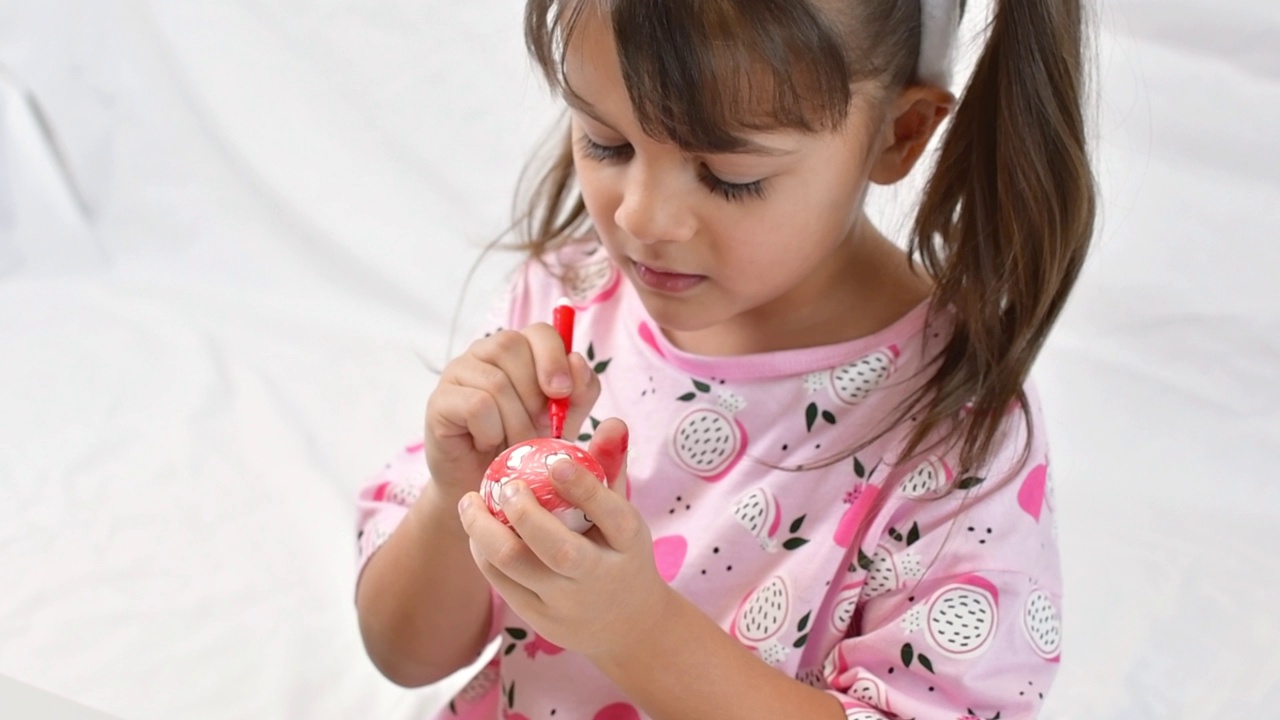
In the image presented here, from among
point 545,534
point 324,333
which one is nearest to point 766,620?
point 545,534

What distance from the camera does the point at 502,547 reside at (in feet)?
2.19

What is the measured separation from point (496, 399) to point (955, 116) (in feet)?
1.06

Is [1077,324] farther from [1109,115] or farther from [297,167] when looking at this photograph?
[297,167]

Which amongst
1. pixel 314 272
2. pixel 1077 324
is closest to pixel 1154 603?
pixel 1077 324

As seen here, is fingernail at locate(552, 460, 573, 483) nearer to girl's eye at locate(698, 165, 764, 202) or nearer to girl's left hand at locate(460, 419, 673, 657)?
girl's left hand at locate(460, 419, 673, 657)

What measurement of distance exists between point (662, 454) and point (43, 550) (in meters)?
0.66

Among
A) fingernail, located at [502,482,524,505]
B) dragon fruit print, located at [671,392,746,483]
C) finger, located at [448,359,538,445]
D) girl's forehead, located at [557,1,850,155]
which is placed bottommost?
dragon fruit print, located at [671,392,746,483]

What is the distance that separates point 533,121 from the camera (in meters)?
1.57

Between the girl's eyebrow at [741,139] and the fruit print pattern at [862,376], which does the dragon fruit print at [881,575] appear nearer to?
the fruit print pattern at [862,376]

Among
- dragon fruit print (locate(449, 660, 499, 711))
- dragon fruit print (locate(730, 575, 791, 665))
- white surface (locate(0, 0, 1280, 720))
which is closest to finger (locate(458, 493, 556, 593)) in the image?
dragon fruit print (locate(730, 575, 791, 665))

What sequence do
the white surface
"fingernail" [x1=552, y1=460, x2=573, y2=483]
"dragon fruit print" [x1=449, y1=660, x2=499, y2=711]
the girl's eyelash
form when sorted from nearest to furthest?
"fingernail" [x1=552, y1=460, x2=573, y2=483], the girl's eyelash, "dragon fruit print" [x1=449, y1=660, x2=499, y2=711], the white surface

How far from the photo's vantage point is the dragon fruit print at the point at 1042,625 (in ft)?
2.71

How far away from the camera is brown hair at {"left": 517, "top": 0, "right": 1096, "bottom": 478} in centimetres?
70

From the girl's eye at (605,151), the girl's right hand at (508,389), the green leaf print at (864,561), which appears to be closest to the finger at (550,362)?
the girl's right hand at (508,389)
